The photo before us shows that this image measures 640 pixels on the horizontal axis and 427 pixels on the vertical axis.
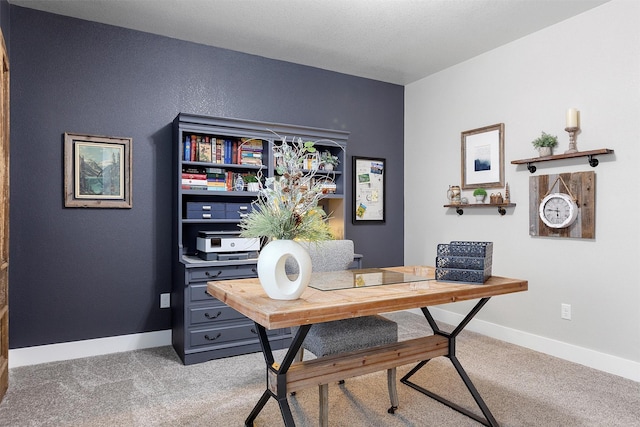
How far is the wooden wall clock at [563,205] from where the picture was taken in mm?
3180

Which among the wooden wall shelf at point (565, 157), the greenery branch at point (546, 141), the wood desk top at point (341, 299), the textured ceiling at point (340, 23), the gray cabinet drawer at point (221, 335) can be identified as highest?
the textured ceiling at point (340, 23)

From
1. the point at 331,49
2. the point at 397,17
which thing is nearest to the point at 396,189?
the point at 331,49

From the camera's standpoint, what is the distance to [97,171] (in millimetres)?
3391

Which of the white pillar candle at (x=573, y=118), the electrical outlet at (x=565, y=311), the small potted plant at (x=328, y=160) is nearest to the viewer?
the white pillar candle at (x=573, y=118)

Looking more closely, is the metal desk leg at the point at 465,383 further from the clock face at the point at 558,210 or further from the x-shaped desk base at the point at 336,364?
the clock face at the point at 558,210

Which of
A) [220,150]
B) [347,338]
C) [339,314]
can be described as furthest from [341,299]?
[220,150]

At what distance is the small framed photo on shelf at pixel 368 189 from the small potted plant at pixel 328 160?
1.59 feet

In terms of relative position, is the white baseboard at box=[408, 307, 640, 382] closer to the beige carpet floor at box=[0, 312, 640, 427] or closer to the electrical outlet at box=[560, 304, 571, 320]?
the beige carpet floor at box=[0, 312, 640, 427]

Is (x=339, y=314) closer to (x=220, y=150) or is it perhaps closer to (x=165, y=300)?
(x=220, y=150)

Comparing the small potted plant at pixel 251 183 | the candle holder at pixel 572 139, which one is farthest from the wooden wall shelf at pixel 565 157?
the small potted plant at pixel 251 183

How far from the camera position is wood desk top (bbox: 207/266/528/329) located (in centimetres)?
159

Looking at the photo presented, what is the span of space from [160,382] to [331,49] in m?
3.11

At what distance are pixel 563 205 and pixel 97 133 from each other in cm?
376

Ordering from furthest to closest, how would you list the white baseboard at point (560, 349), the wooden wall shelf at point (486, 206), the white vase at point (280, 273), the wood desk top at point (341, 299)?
1. the wooden wall shelf at point (486, 206)
2. the white baseboard at point (560, 349)
3. the white vase at point (280, 273)
4. the wood desk top at point (341, 299)
